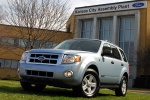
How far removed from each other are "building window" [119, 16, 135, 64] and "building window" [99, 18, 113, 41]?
6.79 feet

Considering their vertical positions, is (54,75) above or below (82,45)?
below

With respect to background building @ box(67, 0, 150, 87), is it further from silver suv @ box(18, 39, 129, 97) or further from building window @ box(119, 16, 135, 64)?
silver suv @ box(18, 39, 129, 97)

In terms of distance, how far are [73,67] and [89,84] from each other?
876 millimetres

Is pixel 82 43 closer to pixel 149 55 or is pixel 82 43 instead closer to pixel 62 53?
pixel 62 53

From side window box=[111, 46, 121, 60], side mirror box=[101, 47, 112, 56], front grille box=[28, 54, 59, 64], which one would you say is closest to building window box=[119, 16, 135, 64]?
side window box=[111, 46, 121, 60]

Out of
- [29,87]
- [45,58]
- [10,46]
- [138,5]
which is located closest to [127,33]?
[138,5]

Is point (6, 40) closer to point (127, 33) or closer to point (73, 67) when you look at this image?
point (127, 33)

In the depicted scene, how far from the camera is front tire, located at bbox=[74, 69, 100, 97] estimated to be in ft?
27.3

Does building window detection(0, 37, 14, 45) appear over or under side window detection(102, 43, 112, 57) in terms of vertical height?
over

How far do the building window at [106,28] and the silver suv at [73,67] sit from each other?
1730 inches

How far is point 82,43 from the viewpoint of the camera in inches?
379

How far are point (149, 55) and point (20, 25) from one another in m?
22.6

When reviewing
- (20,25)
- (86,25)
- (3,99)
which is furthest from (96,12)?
(3,99)

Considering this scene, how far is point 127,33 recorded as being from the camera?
5119 cm
